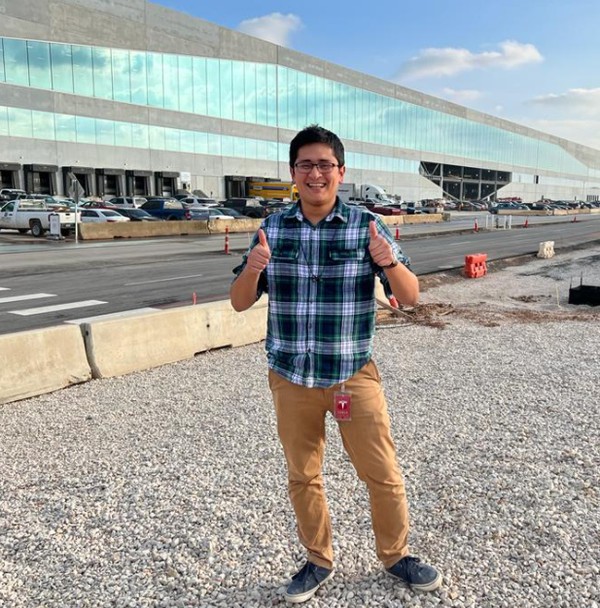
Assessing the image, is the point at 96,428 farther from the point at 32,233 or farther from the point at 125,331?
the point at 32,233

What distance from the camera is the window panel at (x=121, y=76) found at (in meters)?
54.5

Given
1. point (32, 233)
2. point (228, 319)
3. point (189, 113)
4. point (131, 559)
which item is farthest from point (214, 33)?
point (131, 559)

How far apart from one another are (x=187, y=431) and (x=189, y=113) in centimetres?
6076

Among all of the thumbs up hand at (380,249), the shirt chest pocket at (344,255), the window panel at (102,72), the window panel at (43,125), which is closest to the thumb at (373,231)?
the thumbs up hand at (380,249)

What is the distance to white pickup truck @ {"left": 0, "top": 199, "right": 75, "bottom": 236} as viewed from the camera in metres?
28.2

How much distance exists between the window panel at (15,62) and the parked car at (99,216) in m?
25.5

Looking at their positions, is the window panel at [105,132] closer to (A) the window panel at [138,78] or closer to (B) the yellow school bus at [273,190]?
(A) the window panel at [138,78]

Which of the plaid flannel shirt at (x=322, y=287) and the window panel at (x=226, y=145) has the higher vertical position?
the window panel at (x=226, y=145)

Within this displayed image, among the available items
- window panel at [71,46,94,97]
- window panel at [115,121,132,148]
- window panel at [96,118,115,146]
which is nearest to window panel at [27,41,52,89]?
window panel at [71,46,94,97]

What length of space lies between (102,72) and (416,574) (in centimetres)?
5935

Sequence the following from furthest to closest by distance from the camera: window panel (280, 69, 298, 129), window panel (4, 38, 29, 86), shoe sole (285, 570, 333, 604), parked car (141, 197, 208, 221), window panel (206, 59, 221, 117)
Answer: window panel (280, 69, 298, 129)
window panel (206, 59, 221, 117)
window panel (4, 38, 29, 86)
parked car (141, 197, 208, 221)
shoe sole (285, 570, 333, 604)

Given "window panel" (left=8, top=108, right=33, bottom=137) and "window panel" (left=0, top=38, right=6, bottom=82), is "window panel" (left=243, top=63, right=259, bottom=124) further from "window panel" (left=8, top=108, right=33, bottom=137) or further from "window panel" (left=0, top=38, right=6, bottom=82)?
"window panel" (left=0, top=38, right=6, bottom=82)

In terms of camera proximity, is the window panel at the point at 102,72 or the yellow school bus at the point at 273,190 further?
the yellow school bus at the point at 273,190

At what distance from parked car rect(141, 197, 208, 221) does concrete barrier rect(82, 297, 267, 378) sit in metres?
29.1
